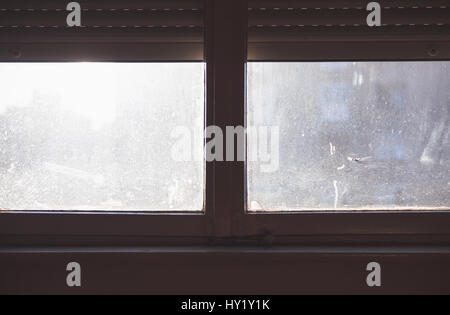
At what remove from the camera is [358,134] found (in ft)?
3.67

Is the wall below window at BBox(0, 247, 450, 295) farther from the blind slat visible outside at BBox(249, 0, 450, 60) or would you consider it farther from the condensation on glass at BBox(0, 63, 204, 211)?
the blind slat visible outside at BBox(249, 0, 450, 60)

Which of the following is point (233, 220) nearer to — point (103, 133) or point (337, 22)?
point (103, 133)

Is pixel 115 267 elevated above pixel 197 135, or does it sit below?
below

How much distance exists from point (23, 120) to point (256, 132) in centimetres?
67

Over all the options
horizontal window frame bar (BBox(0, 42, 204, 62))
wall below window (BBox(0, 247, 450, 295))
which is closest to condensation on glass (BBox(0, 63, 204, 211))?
horizontal window frame bar (BBox(0, 42, 204, 62))

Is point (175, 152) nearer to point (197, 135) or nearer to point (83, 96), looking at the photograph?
point (197, 135)

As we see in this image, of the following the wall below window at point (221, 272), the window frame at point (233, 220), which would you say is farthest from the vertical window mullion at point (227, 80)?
the wall below window at point (221, 272)

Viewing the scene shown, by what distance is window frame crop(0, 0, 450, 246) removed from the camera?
1091mm

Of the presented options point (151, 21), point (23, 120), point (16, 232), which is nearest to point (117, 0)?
point (151, 21)

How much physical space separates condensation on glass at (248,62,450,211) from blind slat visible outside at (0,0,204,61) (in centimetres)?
24

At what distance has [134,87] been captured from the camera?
1.12m

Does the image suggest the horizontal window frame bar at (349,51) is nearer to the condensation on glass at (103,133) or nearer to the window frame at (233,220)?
the window frame at (233,220)

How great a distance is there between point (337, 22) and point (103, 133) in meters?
0.73

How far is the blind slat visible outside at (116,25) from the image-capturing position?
109cm
